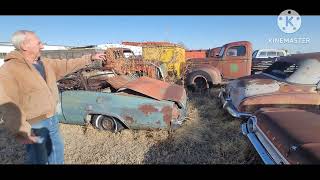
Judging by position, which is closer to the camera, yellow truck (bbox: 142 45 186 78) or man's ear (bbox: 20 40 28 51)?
man's ear (bbox: 20 40 28 51)

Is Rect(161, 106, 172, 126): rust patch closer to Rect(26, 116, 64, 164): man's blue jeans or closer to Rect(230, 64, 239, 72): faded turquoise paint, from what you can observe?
Rect(26, 116, 64, 164): man's blue jeans

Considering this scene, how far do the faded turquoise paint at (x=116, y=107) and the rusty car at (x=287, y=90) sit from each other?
4.07 feet

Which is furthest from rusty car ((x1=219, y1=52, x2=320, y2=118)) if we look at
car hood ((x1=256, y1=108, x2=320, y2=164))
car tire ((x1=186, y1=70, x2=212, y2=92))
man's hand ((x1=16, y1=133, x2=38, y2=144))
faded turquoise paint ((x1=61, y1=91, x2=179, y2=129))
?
man's hand ((x1=16, y1=133, x2=38, y2=144))

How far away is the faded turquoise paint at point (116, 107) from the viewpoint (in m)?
3.98

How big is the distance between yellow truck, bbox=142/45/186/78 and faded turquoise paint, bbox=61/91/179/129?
5.90 meters

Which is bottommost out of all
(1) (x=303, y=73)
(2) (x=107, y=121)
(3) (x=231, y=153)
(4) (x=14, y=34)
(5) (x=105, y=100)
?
(3) (x=231, y=153)

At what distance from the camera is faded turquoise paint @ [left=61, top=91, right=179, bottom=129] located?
3.98 meters

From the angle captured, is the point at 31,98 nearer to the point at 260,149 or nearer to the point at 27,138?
the point at 27,138

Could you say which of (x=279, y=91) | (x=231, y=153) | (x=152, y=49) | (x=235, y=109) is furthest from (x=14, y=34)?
(x=152, y=49)

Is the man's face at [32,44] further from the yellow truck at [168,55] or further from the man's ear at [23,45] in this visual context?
the yellow truck at [168,55]

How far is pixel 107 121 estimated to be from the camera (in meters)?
4.28

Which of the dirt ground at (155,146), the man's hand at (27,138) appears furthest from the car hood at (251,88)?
the man's hand at (27,138)
